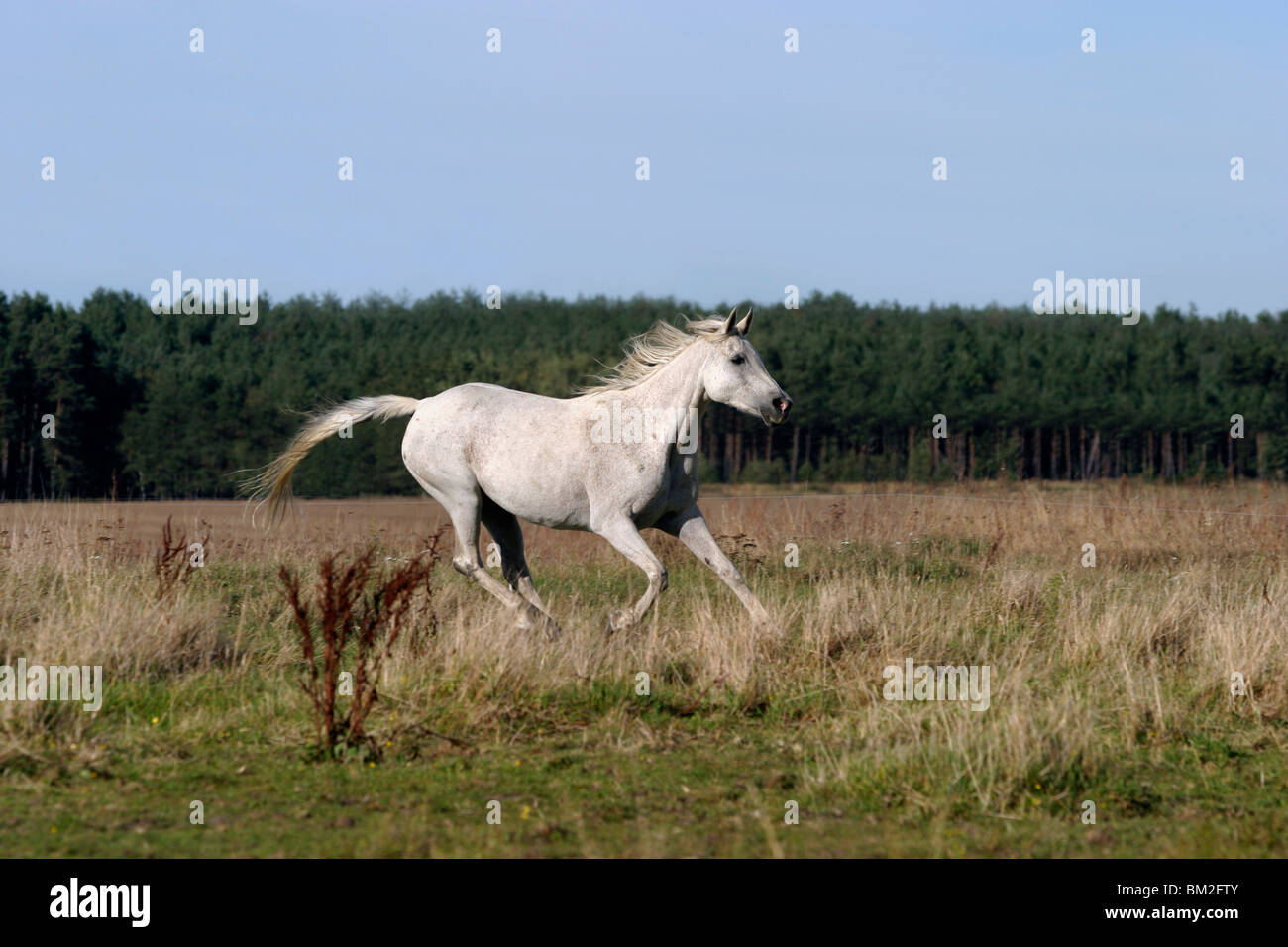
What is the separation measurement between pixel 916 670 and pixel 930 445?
5051 cm

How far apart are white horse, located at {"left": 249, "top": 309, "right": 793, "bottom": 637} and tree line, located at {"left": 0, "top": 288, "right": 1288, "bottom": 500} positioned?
23055 millimetres

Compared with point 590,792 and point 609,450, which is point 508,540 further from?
point 590,792

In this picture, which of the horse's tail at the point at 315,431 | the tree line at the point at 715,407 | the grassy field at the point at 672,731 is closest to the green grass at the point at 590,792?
the grassy field at the point at 672,731

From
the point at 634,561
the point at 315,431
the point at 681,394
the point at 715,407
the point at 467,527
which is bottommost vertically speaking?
the point at 634,561

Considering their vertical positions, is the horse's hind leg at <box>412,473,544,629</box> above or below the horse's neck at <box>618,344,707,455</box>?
below

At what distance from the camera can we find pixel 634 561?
8398 millimetres

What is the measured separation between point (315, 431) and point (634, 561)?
2903 millimetres

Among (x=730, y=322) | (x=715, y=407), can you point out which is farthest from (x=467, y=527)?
(x=715, y=407)

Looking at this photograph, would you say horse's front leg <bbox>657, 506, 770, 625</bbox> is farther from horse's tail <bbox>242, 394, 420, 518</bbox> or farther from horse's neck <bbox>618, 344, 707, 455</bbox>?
horse's tail <bbox>242, 394, 420, 518</bbox>

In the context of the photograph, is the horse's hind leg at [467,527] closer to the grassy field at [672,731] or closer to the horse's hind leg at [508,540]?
the horse's hind leg at [508,540]

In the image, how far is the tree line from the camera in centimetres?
4312

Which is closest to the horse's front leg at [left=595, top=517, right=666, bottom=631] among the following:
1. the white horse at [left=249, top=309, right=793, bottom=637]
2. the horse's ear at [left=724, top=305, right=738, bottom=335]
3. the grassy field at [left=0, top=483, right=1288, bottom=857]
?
the white horse at [left=249, top=309, right=793, bottom=637]

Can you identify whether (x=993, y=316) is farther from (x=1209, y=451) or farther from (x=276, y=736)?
(x=276, y=736)
